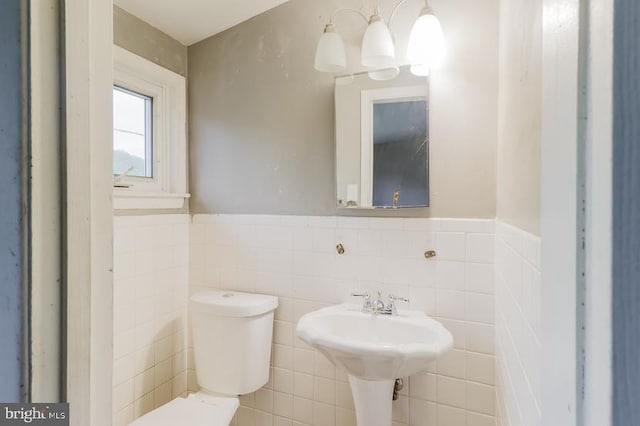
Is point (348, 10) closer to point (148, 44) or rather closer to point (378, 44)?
point (378, 44)

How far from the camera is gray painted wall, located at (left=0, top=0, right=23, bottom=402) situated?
1.24ft

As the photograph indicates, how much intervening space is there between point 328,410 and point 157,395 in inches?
33.2

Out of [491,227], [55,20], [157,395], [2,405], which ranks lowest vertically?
[157,395]

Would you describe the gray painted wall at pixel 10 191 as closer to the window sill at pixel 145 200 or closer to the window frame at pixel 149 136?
the window sill at pixel 145 200

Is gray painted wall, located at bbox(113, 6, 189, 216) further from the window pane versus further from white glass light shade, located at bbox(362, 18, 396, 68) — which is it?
white glass light shade, located at bbox(362, 18, 396, 68)

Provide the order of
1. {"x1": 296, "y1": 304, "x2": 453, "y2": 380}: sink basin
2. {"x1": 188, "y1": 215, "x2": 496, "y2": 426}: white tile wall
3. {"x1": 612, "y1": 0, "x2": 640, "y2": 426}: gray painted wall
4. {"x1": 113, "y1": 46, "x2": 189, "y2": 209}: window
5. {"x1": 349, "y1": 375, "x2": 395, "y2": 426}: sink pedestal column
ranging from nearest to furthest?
{"x1": 612, "y1": 0, "x2": 640, "y2": 426}: gray painted wall → {"x1": 296, "y1": 304, "x2": 453, "y2": 380}: sink basin → {"x1": 349, "y1": 375, "x2": 395, "y2": 426}: sink pedestal column → {"x1": 188, "y1": 215, "x2": 496, "y2": 426}: white tile wall → {"x1": 113, "y1": 46, "x2": 189, "y2": 209}: window

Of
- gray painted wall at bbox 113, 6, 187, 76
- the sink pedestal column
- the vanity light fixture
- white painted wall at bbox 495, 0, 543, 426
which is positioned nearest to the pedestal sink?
the sink pedestal column

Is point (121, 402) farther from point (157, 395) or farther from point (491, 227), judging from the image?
point (491, 227)

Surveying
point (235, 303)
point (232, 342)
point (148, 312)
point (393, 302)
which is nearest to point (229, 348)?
point (232, 342)

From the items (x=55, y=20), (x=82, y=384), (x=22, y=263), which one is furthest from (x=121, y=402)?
(x=55, y=20)

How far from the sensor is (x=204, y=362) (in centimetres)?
158

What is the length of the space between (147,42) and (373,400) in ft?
5.92

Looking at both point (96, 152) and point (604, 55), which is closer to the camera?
point (604, 55)

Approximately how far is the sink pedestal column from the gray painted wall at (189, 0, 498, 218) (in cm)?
66
